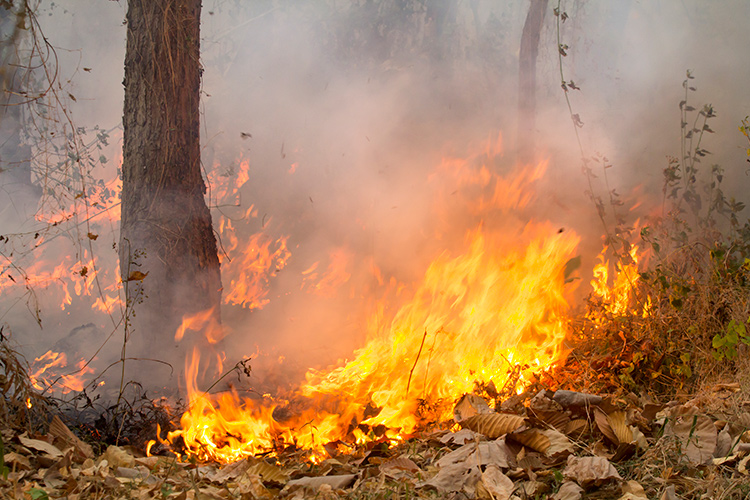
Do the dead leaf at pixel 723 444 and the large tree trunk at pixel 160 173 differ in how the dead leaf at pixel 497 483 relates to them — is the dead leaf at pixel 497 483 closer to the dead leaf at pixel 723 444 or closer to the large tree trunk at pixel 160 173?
the dead leaf at pixel 723 444

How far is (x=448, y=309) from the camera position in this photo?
413cm

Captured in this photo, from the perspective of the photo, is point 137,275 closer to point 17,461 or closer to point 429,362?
point 17,461

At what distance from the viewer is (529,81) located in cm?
608

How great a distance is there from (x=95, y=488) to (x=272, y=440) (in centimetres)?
119

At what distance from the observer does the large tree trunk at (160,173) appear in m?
3.92

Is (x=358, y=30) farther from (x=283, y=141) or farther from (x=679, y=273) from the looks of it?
(x=679, y=273)

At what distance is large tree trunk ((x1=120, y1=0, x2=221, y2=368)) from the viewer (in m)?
3.92

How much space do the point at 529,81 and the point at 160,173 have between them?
4.23 metres

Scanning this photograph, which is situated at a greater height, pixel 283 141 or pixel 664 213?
pixel 283 141

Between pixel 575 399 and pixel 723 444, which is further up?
pixel 575 399

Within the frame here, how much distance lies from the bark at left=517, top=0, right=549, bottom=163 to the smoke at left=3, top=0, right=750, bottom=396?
0.49 ft

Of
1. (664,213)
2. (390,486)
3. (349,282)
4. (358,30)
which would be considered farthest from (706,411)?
(358,30)

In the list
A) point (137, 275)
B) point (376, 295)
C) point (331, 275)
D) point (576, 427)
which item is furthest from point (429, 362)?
point (331, 275)

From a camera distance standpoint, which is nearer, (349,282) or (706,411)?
(706,411)
